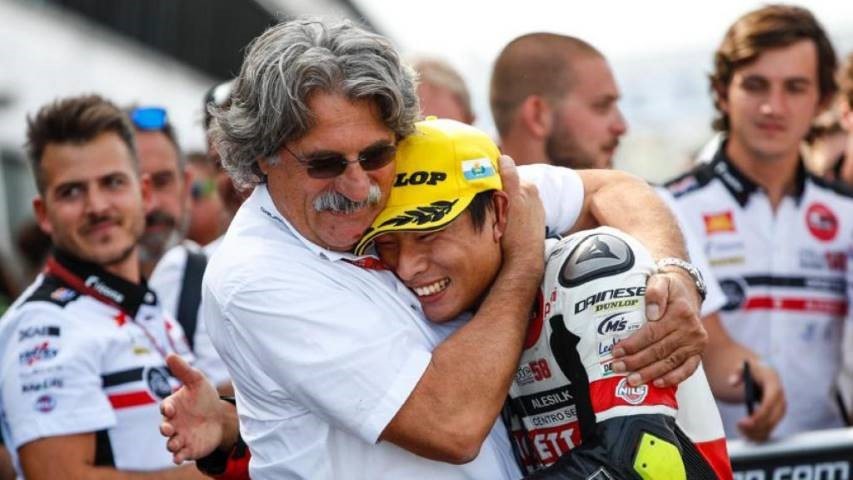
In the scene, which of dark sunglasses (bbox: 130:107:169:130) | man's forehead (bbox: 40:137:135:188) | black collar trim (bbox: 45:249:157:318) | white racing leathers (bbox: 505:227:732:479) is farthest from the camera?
dark sunglasses (bbox: 130:107:169:130)

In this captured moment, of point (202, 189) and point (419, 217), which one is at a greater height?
point (419, 217)

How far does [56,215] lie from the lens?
478cm

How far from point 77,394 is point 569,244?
1.93 meters

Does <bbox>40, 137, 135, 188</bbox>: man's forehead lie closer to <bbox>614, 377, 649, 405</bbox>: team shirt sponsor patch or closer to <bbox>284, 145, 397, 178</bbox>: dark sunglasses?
<bbox>284, 145, 397, 178</bbox>: dark sunglasses

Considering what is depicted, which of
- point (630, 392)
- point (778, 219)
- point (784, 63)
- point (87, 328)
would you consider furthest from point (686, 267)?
point (784, 63)

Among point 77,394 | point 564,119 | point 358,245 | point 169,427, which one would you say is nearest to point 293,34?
point 358,245

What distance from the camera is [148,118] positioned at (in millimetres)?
6184

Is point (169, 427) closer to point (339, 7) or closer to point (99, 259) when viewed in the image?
point (99, 259)

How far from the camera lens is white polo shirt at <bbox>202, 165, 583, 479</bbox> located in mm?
2992

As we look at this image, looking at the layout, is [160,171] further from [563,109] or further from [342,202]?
[342,202]

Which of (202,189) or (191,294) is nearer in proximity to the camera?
(191,294)

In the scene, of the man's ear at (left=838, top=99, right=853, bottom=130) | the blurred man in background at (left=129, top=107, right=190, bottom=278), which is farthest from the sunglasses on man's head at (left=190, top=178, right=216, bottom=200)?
the man's ear at (left=838, top=99, right=853, bottom=130)

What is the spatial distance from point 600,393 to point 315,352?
26.5 inches

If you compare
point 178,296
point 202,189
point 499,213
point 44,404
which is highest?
point 499,213
